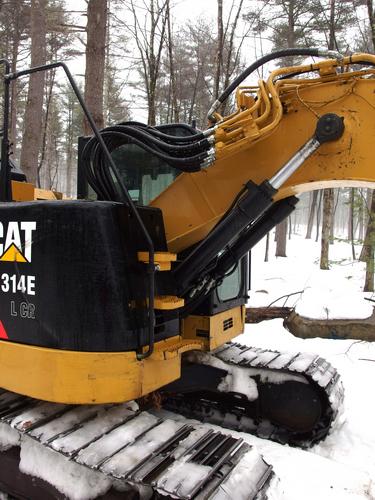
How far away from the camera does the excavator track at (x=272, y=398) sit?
12.9 feet

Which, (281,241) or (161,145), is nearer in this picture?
(161,145)

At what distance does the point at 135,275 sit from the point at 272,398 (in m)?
1.97

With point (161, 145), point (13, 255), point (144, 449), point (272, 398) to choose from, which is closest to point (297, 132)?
point (161, 145)

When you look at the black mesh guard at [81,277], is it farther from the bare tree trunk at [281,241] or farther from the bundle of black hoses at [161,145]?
the bare tree trunk at [281,241]

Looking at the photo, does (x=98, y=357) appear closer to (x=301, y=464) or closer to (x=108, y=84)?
(x=301, y=464)

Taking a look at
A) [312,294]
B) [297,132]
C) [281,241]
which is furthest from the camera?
[281,241]

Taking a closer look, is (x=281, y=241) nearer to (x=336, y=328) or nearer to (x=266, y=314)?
(x=266, y=314)

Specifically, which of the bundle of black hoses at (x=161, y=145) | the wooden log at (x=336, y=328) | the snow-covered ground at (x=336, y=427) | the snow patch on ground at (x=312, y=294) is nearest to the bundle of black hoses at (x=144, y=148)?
the bundle of black hoses at (x=161, y=145)

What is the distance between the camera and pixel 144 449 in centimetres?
250

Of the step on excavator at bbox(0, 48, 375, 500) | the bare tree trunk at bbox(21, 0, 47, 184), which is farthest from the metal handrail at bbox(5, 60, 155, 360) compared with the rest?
the bare tree trunk at bbox(21, 0, 47, 184)

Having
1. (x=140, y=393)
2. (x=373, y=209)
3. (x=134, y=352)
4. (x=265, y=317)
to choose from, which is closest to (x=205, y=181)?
(x=134, y=352)

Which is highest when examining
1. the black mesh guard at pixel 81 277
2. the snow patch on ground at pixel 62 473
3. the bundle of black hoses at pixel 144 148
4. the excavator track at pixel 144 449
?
the bundle of black hoses at pixel 144 148

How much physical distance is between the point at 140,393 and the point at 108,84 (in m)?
22.3

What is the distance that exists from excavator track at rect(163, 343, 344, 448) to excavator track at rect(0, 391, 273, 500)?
134cm
